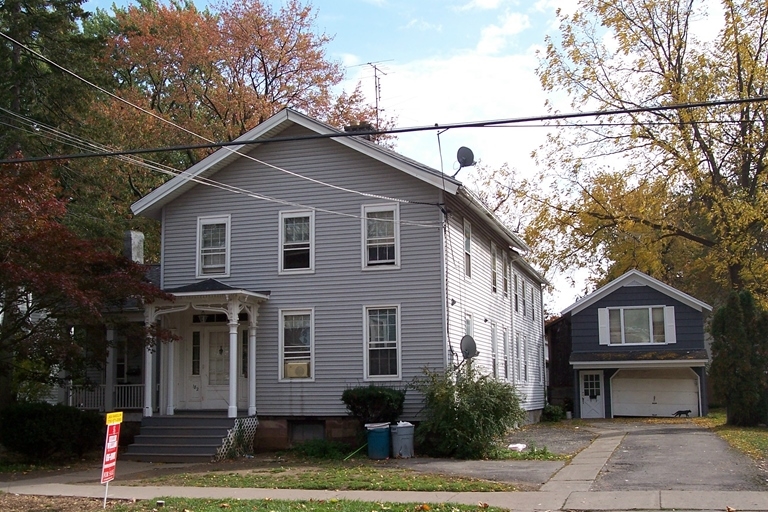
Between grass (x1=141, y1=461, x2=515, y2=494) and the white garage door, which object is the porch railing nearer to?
grass (x1=141, y1=461, x2=515, y2=494)

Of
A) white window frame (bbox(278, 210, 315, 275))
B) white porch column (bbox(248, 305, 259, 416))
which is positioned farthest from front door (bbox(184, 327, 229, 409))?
white window frame (bbox(278, 210, 315, 275))

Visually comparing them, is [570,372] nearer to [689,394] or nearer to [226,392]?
[689,394]

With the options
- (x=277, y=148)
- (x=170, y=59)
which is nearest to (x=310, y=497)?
(x=277, y=148)

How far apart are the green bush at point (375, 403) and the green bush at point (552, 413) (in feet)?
53.0

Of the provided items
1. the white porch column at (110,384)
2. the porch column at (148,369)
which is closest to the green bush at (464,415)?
the porch column at (148,369)

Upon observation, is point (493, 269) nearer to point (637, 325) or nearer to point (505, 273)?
point (505, 273)

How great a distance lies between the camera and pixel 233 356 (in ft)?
67.1

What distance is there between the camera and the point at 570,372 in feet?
132

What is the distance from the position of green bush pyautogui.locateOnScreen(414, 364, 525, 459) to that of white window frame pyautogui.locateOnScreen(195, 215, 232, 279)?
6.29 metres

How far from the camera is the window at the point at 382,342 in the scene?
20.6 meters

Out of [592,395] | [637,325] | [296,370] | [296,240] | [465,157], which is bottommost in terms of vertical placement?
[592,395]

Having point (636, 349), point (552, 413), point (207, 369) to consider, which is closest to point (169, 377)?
point (207, 369)

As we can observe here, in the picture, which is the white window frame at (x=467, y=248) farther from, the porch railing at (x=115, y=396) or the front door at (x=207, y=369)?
the porch railing at (x=115, y=396)

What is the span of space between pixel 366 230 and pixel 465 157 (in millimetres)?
3222
